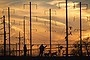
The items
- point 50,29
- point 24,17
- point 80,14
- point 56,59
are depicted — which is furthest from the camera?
point 24,17

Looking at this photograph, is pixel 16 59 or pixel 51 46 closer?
pixel 16 59

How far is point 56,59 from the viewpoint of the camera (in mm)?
51906

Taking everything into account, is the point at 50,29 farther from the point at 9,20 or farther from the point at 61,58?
the point at 61,58

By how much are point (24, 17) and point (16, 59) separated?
27.2 m

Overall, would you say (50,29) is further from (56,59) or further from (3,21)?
(56,59)

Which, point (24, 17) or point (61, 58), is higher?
point (24, 17)

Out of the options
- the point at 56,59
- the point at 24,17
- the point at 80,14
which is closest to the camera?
the point at 56,59

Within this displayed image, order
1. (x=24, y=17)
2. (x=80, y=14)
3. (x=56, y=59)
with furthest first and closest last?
(x=24, y=17) < (x=80, y=14) < (x=56, y=59)

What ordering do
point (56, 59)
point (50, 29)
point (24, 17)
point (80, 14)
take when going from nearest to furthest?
point (56, 59) < point (80, 14) < point (50, 29) < point (24, 17)

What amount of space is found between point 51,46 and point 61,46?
68.7 inches

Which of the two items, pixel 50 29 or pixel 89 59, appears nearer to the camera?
pixel 89 59

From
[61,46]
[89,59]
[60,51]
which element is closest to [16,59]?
[89,59]

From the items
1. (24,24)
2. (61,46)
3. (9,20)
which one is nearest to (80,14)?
(61,46)

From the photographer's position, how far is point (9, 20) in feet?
235
